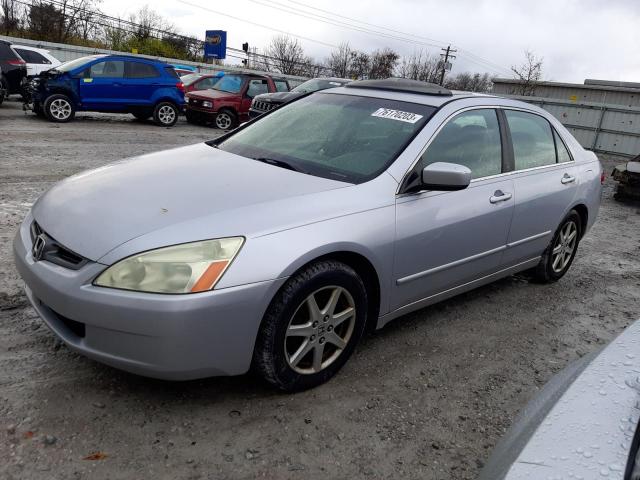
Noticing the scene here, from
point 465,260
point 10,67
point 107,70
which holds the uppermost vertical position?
point 107,70

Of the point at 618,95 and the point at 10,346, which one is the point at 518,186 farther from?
the point at 618,95

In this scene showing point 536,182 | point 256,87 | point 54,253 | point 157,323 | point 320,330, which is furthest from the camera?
point 256,87

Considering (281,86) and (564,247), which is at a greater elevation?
(281,86)

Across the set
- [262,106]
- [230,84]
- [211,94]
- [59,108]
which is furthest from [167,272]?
[230,84]

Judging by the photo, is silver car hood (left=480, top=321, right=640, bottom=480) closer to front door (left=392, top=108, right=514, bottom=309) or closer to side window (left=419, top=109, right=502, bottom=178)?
front door (left=392, top=108, right=514, bottom=309)

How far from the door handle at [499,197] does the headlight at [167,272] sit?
81.1 inches

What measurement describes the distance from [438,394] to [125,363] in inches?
65.6

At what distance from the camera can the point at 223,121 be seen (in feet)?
47.9

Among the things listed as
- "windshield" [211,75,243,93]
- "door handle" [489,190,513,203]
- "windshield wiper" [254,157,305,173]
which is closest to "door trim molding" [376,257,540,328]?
"door handle" [489,190,513,203]

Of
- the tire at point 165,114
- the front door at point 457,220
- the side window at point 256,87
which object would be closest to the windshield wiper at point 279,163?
the front door at point 457,220

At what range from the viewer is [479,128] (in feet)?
12.2

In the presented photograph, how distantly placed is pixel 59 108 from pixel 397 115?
444 inches

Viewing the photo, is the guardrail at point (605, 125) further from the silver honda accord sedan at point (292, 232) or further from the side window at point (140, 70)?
the silver honda accord sedan at point (292, 232)

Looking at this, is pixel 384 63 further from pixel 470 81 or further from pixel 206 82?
pixel 206 82
